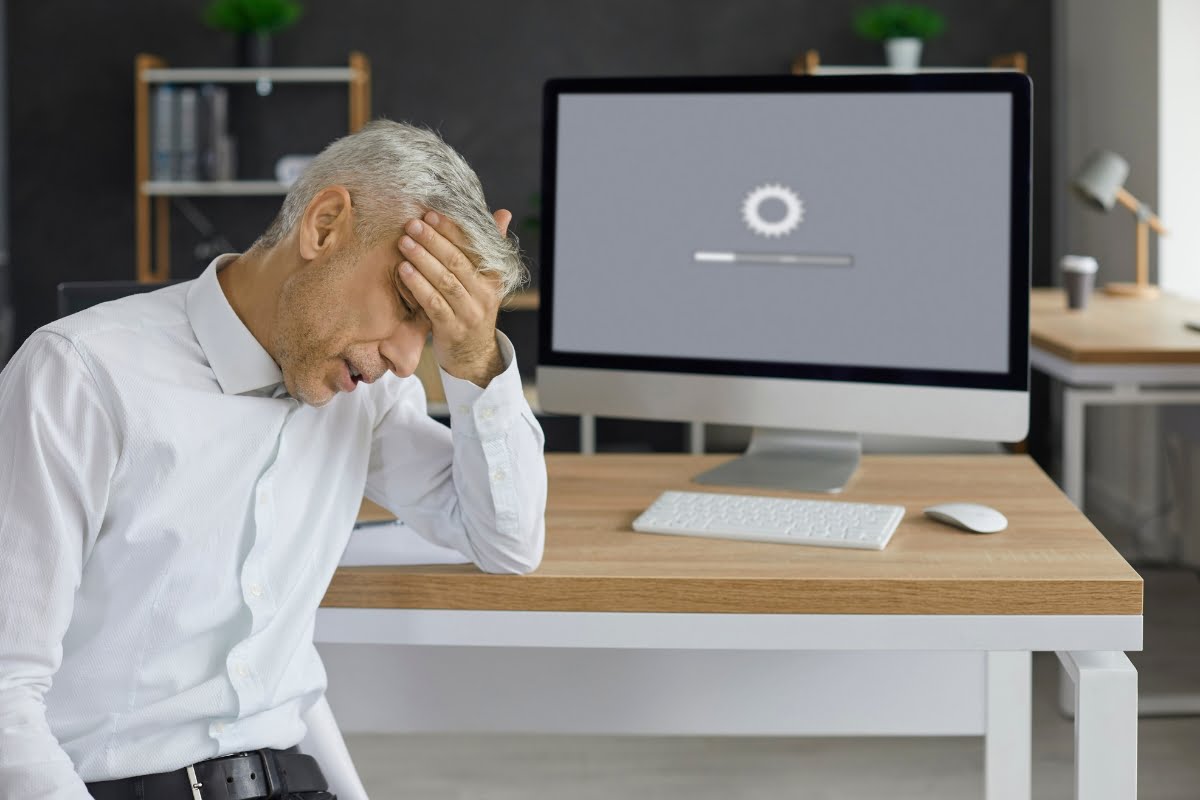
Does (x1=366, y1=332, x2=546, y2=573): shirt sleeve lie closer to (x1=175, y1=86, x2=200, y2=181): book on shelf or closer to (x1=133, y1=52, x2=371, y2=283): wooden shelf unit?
(x1=133, y1=52, x2=371, y2=283): wooden shelf unit

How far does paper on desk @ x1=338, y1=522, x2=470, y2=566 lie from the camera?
129 cm

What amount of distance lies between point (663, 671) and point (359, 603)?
1.58 ft

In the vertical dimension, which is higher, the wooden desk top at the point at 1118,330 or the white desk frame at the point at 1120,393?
the wooden desk top at the point at 1118,330

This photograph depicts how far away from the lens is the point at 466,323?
110cm

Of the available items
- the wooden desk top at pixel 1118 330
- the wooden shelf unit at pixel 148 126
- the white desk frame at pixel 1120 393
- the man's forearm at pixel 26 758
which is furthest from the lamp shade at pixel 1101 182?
the man's forearm at pixel 26 758

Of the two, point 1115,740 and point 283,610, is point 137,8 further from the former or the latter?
point 1115,740

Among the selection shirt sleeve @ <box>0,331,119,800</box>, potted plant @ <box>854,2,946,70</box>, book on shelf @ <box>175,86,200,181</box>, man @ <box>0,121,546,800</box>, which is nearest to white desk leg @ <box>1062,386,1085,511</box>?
man @ <box>0,121,546,800</box>

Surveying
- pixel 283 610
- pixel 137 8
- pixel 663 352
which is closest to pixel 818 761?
pixel 663 352

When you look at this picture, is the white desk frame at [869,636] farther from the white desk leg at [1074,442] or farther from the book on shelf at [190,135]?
the book on shelf at [190,135]

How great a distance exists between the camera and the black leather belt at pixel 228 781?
3.45 feet

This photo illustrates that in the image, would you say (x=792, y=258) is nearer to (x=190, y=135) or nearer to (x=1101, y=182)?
(x=1101, y=182)

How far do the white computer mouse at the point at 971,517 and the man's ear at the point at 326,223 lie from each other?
71 cm

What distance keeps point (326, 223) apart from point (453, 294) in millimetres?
116

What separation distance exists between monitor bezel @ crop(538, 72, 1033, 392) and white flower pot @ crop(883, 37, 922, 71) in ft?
10.7
